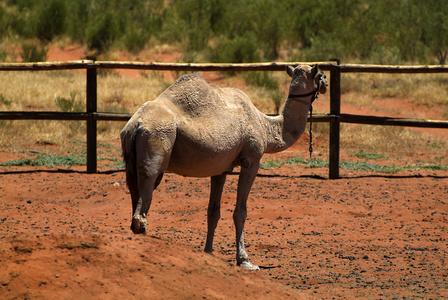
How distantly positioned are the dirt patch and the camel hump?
1.25 m

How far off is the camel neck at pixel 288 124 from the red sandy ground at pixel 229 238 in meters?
1.21

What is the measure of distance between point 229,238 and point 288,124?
5.57ft

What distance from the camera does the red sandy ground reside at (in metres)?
4.30

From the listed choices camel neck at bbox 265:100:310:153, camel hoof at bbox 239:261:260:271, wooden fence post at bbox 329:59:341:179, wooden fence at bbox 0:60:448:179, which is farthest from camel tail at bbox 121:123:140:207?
wooden fence post at bbox 329:59:341:179

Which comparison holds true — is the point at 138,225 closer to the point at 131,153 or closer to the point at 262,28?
the point at 131,153

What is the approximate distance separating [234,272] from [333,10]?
80.8 feet

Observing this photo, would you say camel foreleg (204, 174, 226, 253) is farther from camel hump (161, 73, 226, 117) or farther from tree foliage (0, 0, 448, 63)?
tree foliage (0, 0, 448, 63)

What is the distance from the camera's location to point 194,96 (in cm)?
587

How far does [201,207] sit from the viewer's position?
8891 millimetres

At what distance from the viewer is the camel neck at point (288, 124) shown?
21.9 feet

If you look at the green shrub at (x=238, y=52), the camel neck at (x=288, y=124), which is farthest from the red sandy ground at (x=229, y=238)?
the green shrub at (x=238, y=52)

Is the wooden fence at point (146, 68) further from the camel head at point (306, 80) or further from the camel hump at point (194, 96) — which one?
the camel hump at point (194, 96)

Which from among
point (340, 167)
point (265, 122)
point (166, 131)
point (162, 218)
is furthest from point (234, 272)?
point (340, 167)

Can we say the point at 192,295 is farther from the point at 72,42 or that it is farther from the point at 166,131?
the point at 72,42
